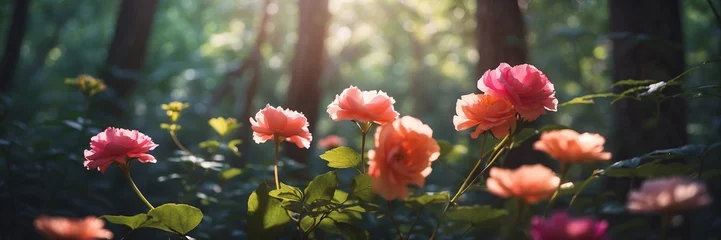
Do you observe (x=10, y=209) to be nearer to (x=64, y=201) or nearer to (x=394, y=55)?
(x=64, y=201)

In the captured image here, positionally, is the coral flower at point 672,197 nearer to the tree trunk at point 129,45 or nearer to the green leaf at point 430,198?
the green leaf at point 430,198

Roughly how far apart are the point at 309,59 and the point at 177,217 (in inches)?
129

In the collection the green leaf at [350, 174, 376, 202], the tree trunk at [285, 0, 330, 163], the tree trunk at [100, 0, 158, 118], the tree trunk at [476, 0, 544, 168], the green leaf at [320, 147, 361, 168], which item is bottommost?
the green leaf at [350, 174, 376, 202]

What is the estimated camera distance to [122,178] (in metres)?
3.61

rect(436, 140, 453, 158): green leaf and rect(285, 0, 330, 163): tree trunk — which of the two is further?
rect(285, 0, 330, 163): tree trunk

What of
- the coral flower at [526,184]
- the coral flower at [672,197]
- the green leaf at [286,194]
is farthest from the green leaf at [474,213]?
the coral flower at [672,197]

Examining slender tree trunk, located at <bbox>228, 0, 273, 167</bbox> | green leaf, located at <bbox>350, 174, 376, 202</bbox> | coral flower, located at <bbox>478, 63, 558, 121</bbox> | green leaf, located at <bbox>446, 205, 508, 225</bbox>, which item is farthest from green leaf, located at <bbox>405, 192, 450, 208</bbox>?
slender tree trunk, located at <bbox>228, 0, 273, 167</bbox>

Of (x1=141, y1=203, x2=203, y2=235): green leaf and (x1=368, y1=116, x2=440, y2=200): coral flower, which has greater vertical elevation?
(x1=141, y1=203, x2=203, y2=235): green leaf

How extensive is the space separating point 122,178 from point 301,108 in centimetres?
139

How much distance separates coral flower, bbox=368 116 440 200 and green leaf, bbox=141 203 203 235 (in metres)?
0.48

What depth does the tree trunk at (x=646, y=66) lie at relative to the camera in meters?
3.00

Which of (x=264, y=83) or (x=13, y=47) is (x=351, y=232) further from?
(x=264, y=83)

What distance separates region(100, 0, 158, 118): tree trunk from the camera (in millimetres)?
5379

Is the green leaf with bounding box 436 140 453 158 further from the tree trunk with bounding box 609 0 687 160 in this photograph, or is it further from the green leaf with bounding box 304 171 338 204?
the tree trunk with bounding box 609 0 687 160
